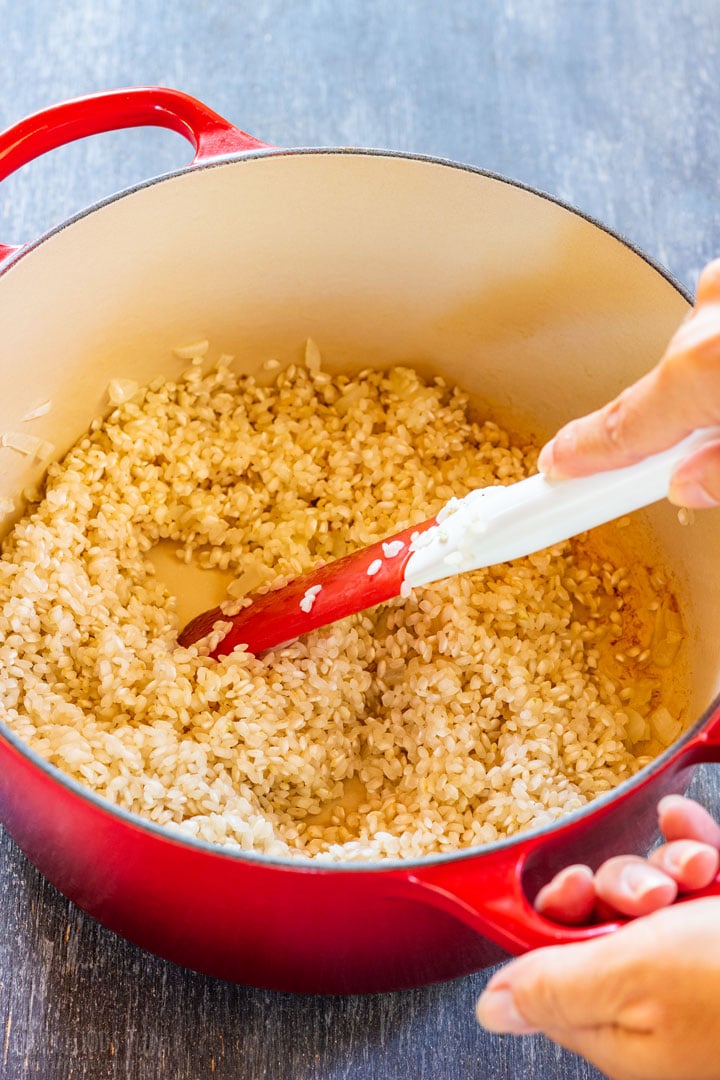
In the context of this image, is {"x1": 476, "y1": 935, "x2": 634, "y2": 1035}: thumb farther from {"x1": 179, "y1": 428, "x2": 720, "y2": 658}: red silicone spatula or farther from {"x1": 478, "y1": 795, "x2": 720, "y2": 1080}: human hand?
{"x1": 179, "y1": 428, "x2": 720, "y2": 658}: red silicone spatula

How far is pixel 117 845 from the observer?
974mm

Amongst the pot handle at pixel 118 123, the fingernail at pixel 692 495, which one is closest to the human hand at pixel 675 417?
the fingernail at pixel 692 495

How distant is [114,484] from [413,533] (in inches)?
15.7

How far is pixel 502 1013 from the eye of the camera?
854 millimetres

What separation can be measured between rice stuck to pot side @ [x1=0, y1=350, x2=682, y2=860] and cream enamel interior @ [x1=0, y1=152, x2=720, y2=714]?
55 millimetres

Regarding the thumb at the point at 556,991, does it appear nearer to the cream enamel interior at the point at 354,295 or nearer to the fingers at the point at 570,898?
the fingers at the point at 570,898

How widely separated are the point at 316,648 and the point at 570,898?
0.57 metres

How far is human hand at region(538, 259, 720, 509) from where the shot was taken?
82cm

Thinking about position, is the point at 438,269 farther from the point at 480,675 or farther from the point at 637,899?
the point at 637,899

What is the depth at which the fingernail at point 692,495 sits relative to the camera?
92 centimetres

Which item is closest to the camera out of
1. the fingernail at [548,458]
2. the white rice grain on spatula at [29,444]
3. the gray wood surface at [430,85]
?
the fingernail at [548,458]

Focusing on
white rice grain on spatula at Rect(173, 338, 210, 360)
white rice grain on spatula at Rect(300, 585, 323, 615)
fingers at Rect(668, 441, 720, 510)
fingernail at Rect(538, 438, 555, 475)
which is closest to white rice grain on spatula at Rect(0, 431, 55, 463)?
white rice grain on spatula at Rect(173, 338, 210, 360)

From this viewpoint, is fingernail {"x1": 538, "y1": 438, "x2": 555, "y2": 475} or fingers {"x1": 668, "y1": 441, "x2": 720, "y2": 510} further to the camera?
fingernail {"x1": 538, "y1": 438, "x2": 555, "y2": 475}

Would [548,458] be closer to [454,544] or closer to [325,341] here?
[454,544]
